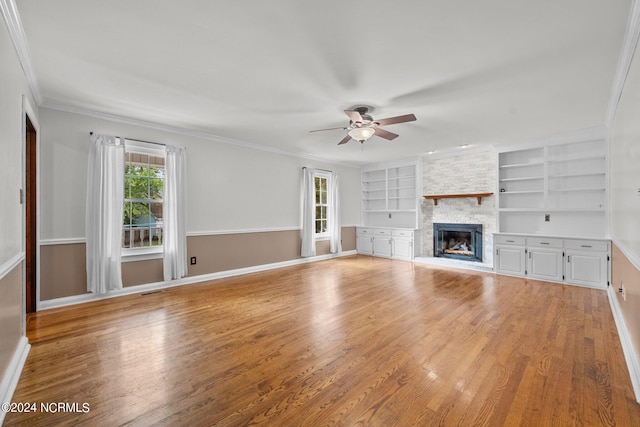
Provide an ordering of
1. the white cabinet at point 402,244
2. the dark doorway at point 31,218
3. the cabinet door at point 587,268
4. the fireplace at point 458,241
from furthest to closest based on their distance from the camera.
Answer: the white cabinet at point 402,244 → the fireplace at point 458,241 → the cabinet door at point 587,268 → the dark doorway at point 31,218

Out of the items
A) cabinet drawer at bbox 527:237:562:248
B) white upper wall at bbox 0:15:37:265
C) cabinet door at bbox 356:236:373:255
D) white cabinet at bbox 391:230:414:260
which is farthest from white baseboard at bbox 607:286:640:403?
cabinet door at bbox 356:236:373:255

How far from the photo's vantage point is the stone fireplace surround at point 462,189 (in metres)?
6.16

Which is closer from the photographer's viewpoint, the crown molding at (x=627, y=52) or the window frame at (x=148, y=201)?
the crown molding at (x=627, y=52)

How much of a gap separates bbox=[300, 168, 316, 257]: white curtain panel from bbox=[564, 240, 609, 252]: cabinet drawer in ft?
15.5

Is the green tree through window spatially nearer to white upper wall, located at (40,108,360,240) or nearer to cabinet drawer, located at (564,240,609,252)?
white upper wall, located at (40,108,360,240)

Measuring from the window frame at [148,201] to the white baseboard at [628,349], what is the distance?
5.44 meters

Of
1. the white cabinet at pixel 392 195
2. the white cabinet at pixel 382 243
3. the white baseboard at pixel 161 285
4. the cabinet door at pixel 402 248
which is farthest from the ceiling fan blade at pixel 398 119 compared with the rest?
the white cabinet at pixel 382 243

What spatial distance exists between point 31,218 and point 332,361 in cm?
389

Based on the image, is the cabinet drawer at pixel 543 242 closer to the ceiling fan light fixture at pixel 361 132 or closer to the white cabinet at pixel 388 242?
the white cabinet at pixel 388 242

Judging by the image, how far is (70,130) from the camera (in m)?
3.81

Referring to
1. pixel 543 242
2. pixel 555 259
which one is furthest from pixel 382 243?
pixel 555 259

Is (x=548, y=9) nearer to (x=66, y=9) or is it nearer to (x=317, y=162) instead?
(x=66, y=9)

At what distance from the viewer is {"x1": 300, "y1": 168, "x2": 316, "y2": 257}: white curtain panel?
21.9 ft

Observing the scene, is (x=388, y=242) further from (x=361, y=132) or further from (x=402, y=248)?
(x=361, y=132)
